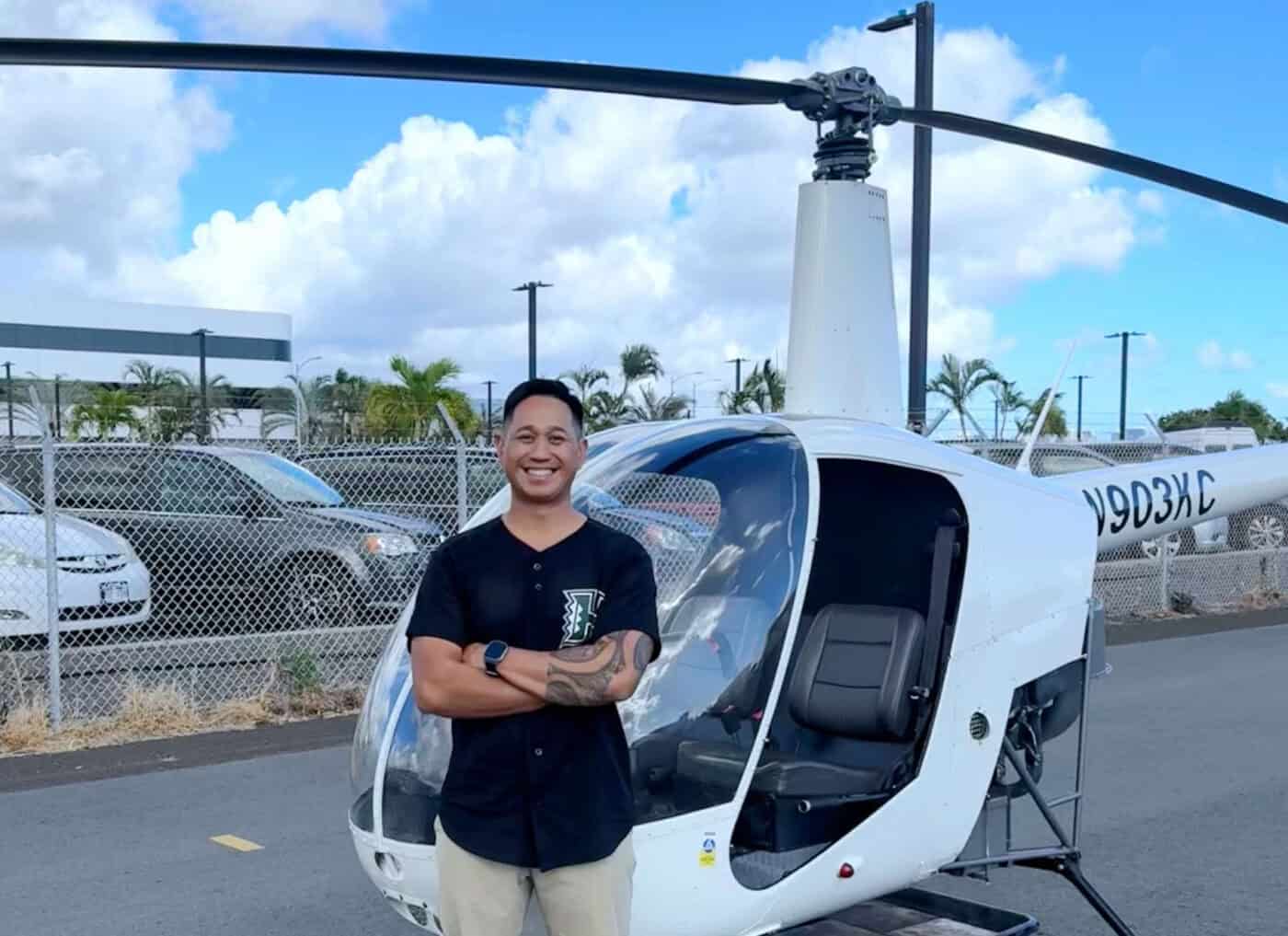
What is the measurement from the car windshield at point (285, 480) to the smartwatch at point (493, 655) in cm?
835

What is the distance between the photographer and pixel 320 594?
33.6 ft

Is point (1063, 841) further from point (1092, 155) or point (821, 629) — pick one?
point (1092, 155)

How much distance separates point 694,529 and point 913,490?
888mm

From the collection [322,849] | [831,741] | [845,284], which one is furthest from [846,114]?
[322,849]

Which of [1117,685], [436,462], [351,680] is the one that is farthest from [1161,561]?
[351,680]

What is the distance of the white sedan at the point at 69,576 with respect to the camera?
8.65 m

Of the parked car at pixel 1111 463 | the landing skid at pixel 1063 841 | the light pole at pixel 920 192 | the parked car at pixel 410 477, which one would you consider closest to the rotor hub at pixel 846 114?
the landing skid at pixel 1063 841

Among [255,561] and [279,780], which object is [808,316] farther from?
[255,561]

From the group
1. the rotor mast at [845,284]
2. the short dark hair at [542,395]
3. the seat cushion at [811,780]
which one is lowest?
the seat cushion at [811,780]

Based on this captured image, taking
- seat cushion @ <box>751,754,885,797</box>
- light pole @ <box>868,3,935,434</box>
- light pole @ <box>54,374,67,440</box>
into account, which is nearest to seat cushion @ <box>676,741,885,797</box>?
seat cushion @ <box>751,754,885,797</box>

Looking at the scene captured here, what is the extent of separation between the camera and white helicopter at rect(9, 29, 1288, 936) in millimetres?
3527

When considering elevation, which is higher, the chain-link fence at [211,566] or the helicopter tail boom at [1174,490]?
the helicopter tail boom at [1174,490]

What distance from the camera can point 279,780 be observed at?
683cm

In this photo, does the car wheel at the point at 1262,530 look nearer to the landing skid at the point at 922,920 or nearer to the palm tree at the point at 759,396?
the palm tree at the point at 759,396
